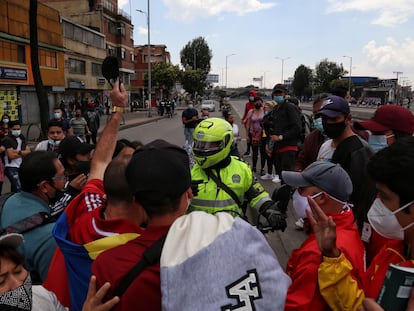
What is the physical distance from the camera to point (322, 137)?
476 centimetres

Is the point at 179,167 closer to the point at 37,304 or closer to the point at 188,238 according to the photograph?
the point at 188,238

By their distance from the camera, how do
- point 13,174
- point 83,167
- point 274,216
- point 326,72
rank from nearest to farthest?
point 274,216 < point 83,167 < point 13,174 < point 326,72

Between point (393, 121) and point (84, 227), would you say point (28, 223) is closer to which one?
point (84, 227)

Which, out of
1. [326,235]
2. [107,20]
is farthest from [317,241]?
[107,20]

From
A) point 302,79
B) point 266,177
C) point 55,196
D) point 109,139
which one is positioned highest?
point 302,79

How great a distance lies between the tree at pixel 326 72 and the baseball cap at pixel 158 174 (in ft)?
301

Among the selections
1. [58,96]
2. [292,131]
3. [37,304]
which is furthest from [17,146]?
[58,96]

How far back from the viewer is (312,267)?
171 centimetres

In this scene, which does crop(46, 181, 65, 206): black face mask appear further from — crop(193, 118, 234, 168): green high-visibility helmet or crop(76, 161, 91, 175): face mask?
crop(193, 118, 234, 168): green high-visibility helmet

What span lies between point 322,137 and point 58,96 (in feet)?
94.9

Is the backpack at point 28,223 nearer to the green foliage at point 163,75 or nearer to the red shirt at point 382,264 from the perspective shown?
the red shirt at point 382,264

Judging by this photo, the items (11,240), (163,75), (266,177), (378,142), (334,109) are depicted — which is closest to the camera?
(11,240)

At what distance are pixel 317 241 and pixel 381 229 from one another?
0.28 m

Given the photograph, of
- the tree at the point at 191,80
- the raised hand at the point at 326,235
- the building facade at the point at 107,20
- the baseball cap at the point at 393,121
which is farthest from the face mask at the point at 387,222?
the tree at the point at 191,80
